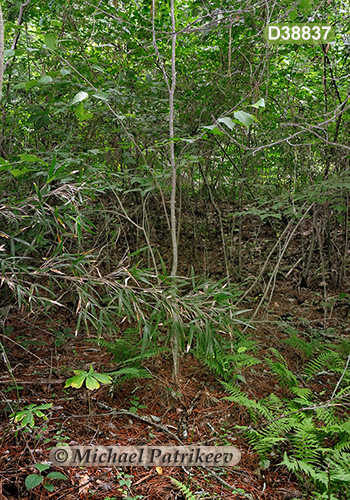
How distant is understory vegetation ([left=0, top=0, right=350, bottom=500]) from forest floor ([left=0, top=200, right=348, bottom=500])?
0.04ft

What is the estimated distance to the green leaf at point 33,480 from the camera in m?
1.78

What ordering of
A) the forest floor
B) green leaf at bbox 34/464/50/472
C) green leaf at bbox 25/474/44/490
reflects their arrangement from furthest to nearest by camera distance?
the forest floor
green leaf at bbox 34/464/50/472
green leaf at bbox 25/474/44/490

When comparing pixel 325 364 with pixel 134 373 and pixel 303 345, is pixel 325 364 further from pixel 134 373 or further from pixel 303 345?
pixel 134 373

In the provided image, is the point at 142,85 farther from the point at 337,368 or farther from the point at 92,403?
the point at 337,368

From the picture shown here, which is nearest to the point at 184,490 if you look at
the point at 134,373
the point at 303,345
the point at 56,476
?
the point at 56,476

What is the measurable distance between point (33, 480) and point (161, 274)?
77.0 inches

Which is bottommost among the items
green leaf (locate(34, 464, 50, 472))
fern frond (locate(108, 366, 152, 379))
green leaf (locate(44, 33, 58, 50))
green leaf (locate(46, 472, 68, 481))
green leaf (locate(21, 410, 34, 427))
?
green leaf (locate(46, 472, 68, 481))

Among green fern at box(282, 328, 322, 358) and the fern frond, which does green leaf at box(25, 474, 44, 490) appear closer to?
the fern frond

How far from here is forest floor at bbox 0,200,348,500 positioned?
199cm

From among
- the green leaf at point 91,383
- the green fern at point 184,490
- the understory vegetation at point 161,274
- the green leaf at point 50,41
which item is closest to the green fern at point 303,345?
the understory vegetation at point 161,274

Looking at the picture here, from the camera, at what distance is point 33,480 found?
182 centimetres

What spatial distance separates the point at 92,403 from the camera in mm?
2537

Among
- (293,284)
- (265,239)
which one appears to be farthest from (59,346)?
(265,239)

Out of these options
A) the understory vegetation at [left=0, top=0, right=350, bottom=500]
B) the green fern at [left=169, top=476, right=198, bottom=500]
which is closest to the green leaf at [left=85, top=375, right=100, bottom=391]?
the understory vegetation at [left=0, top=0, right=350, bottom=500]
